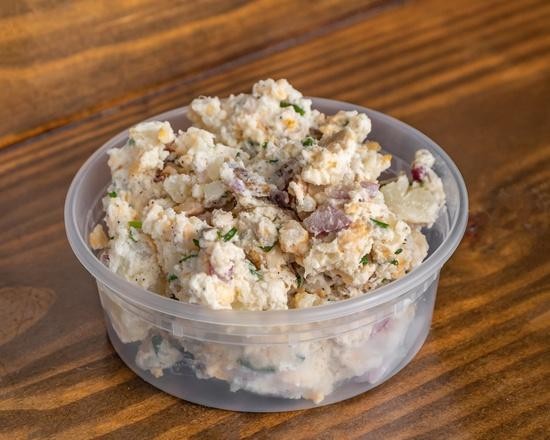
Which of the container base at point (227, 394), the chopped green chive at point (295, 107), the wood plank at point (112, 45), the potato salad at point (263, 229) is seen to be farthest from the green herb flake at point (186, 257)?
the wood plank at point (112, 45)

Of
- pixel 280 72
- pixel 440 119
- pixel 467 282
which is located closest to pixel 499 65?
pixel 440 119

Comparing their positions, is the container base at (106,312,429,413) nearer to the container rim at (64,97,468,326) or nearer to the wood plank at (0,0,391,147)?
the container rim at (64,97,468,326)

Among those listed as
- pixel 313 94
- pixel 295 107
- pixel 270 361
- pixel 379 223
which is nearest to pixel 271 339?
pixel 270 361

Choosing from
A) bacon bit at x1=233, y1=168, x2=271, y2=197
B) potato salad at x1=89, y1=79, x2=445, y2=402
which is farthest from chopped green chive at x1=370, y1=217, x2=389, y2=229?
bacon bit at x1=233, y1=168, x2=271, y2=197

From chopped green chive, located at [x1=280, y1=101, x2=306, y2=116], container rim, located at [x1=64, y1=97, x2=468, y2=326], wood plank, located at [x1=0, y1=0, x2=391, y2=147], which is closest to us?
container rim, located at [x1=64, y1=97, x2=468, y2=326]

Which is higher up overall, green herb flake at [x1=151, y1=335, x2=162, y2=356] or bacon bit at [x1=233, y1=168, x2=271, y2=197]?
bacon bit at [x1=233, y1=168, x2=271, y2=197]

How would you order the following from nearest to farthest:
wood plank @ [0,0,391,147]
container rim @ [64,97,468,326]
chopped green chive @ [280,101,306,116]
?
container rim @ [64,97,468,326]
chopped green chive @ [280,101,306,116]
wood plank @ [0,0,391,147]
